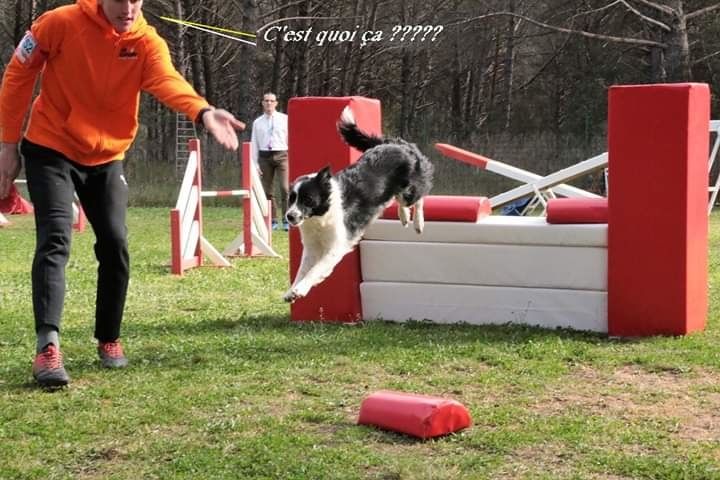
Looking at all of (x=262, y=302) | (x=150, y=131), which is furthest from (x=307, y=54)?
(x=262, y=302)

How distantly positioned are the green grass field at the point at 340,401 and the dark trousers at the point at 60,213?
48cm

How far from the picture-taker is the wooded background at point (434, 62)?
26703 mm

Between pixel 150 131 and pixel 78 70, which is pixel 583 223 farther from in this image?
pixel 150 131

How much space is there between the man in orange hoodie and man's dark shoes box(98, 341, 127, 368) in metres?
0.46

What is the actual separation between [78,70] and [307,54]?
2818 centimetres

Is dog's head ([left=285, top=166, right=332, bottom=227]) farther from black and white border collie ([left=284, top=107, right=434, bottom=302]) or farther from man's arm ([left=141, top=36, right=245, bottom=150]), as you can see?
man's arm ([left=141, top=36, right=245, bottom=150])

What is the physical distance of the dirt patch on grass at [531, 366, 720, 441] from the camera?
4141 millimetres

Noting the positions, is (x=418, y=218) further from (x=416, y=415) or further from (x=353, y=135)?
(x=416, y=415)

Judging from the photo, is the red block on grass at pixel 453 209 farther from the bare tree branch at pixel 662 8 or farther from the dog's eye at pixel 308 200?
the bare tree branch at pixel 662 8

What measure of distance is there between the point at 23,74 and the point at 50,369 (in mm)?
1342

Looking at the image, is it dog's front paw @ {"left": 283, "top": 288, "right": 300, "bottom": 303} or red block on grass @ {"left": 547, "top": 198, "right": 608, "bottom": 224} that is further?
red block on grass @ {"left": 547, "top": 198, "right": 608, "bottom": 224}

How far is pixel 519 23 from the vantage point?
3512 centimetres

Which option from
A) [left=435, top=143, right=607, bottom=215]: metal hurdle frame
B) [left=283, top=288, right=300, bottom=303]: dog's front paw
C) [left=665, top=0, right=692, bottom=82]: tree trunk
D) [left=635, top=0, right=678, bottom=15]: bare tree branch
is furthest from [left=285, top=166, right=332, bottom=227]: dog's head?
[left=665, top=0, right=692, bottom=82]: tree trunk

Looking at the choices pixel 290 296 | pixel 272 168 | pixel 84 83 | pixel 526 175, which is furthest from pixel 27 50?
pixel 272 168
